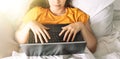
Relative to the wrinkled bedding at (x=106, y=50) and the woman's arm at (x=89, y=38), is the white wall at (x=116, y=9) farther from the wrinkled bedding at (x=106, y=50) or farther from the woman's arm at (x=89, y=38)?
the woman's arm at (x=89, y=38)

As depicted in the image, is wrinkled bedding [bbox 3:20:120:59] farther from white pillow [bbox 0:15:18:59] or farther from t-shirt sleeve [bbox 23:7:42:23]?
t-shirt sleeve [bbox 23:7:42:23]

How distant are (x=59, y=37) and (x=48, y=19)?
9.3 inches

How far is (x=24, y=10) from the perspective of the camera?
127 cm

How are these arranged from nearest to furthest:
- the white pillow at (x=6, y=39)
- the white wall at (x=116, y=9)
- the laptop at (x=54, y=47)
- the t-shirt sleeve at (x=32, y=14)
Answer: the laptop at (x=54, y=47)
the white pillow at (x=6, y=39)
the t-shirt sleeve at (x=32, y=14)
the white wall at (x=116, y=9)

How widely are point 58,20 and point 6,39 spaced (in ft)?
1.03

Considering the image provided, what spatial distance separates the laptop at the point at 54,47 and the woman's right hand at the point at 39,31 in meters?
0.02

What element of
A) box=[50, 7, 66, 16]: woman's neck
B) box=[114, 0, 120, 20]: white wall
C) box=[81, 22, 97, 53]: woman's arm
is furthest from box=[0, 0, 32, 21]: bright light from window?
box=[114, 0, 120, 20]: white wall

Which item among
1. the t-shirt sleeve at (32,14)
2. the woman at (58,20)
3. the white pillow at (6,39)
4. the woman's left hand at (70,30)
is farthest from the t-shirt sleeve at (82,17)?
the white pillow at (6,39)

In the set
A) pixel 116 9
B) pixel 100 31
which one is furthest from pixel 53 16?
pixel 116 9

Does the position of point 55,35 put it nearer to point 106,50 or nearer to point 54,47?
point 54,47

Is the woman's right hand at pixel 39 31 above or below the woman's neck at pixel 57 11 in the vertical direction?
below

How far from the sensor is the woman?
1114 millimetres

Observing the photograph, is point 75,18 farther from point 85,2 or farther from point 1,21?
point 1,21

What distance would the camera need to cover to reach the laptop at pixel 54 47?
0.98 m
